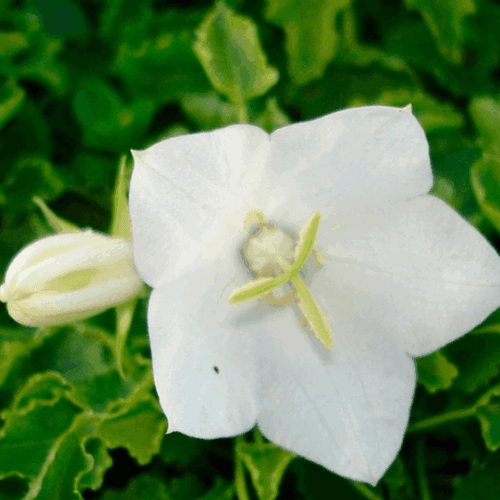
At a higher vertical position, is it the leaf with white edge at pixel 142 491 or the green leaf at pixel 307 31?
the green leaf at pixel 307 31

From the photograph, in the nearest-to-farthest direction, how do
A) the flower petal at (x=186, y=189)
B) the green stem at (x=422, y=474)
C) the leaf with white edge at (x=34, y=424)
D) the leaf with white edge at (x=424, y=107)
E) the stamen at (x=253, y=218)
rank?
the flower petal at (x=186, y=189) < the stamen at (x=253, y=218) < the leaf with white edge at (x=34, y=424) < the green stem at (x=422, y=474) < the leaf with white edge at (x=424, y=107)

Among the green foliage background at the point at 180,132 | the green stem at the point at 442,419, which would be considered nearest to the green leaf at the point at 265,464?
the green foliage background at the point at 180,132

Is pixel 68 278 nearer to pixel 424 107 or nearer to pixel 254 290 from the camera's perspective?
pixel 254 290

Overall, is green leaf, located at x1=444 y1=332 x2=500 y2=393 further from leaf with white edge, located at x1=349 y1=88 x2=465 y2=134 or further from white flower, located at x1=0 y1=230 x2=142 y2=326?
white flower, located at x1=0 y1=230 x2=142 y2=326

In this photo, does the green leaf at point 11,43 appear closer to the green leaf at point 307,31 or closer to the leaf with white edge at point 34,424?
the green leaf at point 307,31

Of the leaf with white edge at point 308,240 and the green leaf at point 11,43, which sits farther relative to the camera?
the green leaf at point 11,43

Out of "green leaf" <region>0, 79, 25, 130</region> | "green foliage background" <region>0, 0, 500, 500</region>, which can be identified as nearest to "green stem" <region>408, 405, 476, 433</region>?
"green foliage background" <region>0, 0, 500, 500</region>
